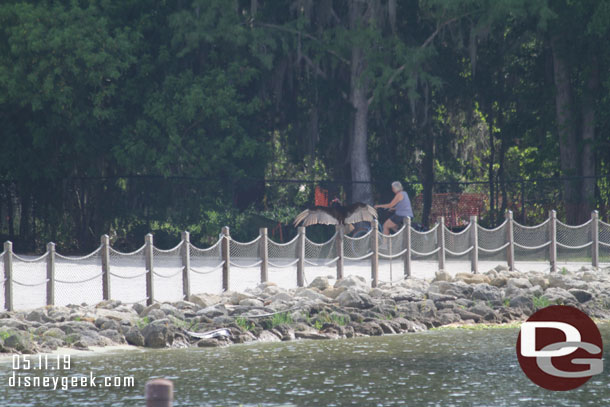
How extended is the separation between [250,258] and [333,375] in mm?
8929

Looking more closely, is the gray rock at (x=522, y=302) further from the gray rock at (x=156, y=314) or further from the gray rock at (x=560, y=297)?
the gray rock at (x=156, y=314)

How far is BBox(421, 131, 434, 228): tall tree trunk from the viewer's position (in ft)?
106

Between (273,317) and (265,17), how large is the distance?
56.3 ft

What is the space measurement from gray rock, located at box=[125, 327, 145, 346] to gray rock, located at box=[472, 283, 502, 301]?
7003 millimetres

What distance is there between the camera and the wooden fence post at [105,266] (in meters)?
16.7

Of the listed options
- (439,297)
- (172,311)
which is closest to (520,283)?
(439,297)

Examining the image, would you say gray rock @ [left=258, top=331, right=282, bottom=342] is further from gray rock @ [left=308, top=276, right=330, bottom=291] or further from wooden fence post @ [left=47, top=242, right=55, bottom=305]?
gray rock @ [left=308, top=276, right=330, bottom=291]

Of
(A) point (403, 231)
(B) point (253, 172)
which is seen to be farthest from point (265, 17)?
(A) point (403, 231)

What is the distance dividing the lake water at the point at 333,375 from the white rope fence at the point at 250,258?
3.10m

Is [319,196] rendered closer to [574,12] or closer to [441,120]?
[441,120]

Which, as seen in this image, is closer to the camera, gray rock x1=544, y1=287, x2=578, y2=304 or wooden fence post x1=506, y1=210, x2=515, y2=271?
gray rock x1=544, y1=287, x2=578, y2=304

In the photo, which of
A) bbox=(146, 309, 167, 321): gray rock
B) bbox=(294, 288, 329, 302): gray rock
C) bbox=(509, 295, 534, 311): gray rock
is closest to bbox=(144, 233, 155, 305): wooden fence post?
bbox=(146, 309, 167, 321): gray rock

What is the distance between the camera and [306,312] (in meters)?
16.9

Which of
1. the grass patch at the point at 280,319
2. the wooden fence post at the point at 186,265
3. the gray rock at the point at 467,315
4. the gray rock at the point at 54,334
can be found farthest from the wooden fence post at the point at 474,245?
the gray rock at the point at 54,334
